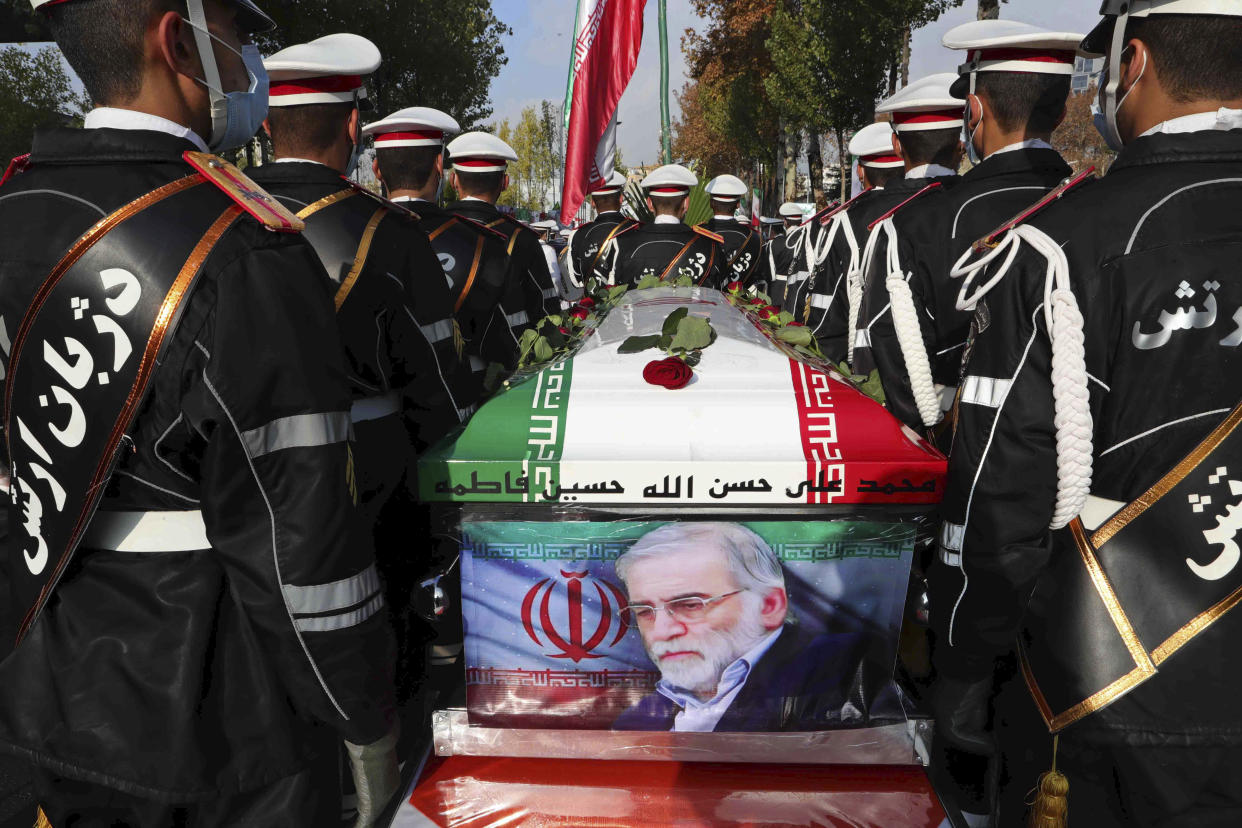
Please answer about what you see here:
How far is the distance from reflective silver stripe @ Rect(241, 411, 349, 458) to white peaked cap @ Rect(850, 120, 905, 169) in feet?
13.9

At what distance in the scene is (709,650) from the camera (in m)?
1.82

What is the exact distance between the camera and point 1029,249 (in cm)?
158

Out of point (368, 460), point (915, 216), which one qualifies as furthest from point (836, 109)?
point (368, 460)

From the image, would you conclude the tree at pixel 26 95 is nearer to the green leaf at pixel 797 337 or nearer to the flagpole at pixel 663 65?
the flagpole at pixel 663 65

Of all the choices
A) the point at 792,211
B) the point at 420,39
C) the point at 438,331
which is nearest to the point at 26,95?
the point at 420,39

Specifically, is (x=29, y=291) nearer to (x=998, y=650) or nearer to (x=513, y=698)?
(x=513, y=698)

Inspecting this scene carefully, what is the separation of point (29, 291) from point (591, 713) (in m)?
1.32

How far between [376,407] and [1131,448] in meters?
1.87

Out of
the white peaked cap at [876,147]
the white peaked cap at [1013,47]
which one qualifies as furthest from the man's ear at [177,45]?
the white peaked cap at [876,147]

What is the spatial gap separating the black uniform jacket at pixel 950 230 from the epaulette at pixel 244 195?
1.97 metres

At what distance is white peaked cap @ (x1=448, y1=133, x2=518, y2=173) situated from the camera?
474cm

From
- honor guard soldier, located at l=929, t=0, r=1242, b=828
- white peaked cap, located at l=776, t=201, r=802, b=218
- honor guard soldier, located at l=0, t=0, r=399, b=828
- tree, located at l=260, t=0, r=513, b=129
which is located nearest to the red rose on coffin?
honor guard soldier, located at l=929, t=0, r=1242, b=828

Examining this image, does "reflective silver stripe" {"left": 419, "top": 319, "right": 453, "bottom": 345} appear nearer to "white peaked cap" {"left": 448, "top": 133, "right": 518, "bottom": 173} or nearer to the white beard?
the white beard

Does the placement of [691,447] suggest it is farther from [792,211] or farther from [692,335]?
[792,211]
